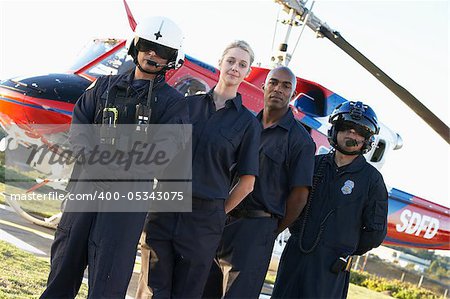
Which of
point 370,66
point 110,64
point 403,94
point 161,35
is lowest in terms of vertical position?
point 161,35

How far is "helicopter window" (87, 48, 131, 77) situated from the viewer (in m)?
7.45

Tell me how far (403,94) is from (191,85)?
2.83 m

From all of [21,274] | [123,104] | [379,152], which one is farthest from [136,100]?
[379,152]

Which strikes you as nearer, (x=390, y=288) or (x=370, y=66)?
(x=370, y=66)

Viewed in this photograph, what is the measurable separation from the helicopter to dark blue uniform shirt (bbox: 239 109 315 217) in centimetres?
339

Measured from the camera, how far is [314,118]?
8203 mm

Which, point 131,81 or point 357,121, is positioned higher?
point 357,121

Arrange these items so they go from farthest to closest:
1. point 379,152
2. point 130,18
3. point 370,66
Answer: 1. point 379,152
2. point 370,66
3. point 130,18

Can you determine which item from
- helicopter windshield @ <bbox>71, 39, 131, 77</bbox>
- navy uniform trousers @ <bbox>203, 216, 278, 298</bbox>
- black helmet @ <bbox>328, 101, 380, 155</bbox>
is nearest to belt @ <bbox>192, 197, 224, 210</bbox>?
navy uniform trousers @ <bbox>203, 216, 278, 298</bbox>

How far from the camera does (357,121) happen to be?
376cm

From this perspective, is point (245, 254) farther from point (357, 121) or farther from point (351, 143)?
point (357, 121)

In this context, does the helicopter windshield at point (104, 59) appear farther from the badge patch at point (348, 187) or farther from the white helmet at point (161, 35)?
the badge patch at point (348, 187)

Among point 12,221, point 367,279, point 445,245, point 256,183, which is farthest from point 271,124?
point 367,279

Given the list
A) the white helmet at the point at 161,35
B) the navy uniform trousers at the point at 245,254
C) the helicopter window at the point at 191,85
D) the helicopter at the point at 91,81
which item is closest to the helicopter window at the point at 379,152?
the helicopter at the point at 91,81
